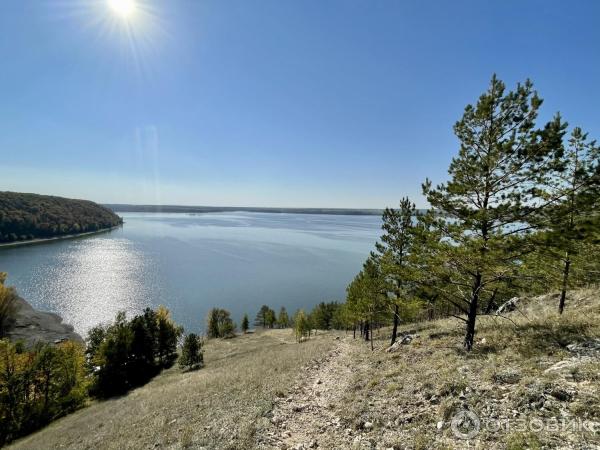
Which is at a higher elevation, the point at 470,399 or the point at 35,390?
the point at 470,399

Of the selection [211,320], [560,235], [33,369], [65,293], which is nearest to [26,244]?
[65,293]

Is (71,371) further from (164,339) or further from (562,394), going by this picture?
(562,394)

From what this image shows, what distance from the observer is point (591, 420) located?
6168 millimetres

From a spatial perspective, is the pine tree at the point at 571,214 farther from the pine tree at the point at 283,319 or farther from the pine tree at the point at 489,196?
the pine tree at the point at 283,319

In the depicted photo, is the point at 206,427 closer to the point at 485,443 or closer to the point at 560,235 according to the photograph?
the point at 485,443

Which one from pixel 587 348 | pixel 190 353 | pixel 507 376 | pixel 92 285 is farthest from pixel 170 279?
pixel 587 348

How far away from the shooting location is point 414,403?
32.0 feet

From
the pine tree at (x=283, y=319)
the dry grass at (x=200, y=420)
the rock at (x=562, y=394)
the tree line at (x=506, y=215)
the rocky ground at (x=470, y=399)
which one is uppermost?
the tree line at (x=506, y=215)

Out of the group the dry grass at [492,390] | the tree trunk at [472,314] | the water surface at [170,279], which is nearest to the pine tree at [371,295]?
the tree trunk at [472,314]

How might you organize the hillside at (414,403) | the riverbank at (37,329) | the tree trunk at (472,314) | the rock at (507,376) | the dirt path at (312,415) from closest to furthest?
1. the hillside at (414,403)
2. the rock at (507,376)
3. the dirt path at (312,415)
4. the tree trunk at (472,314)
5. the riverbank at (37,329)

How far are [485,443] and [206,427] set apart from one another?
10.2 m

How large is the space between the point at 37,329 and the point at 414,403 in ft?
259

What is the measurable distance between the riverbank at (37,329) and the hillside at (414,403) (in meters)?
52.5

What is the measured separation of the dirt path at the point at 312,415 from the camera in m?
9.48
